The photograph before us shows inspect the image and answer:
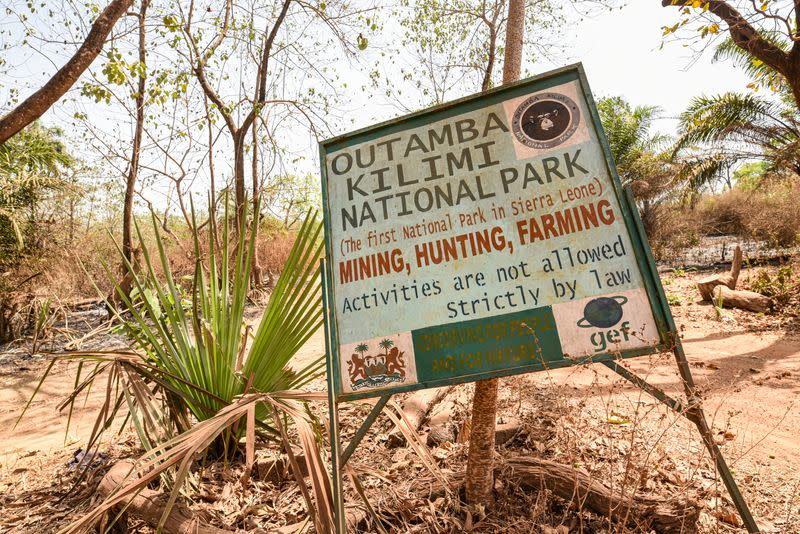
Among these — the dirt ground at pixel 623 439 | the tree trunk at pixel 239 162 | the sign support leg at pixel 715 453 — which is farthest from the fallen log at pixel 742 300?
the tree trunk at pixel 239 162

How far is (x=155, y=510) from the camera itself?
78.4 inches

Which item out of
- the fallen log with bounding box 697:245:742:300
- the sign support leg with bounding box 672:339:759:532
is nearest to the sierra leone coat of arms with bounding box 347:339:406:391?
the sign support leg with bounding box 672:339:759:532

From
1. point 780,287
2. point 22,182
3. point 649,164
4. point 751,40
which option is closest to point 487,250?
point 751,40

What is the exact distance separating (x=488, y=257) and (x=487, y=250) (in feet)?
0.10

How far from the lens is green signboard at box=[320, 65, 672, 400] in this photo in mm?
1555

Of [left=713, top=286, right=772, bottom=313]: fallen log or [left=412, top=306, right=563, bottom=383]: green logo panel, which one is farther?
[left=713, top=286, right=772, bottom=313]: fallen log

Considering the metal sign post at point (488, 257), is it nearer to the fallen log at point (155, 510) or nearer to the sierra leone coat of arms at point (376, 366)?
the sierra leone coat of arms at point (376, 366)

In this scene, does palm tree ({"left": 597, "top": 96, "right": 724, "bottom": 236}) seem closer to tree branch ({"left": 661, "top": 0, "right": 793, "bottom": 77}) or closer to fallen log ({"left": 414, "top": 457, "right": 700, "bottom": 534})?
tree branch ({"left": 661, "top": 0, "right": 793, "bottom": 77})

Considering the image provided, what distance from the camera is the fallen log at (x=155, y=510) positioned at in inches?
70.7

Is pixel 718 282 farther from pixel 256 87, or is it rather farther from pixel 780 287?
pixel 256 87

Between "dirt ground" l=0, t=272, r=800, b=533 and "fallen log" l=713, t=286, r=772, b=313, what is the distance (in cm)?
134

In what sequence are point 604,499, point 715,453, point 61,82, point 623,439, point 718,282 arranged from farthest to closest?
point 718,282 → point 61,82 → point 623,439 → point 604,499 → point 715,453

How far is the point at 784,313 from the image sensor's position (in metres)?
6.51

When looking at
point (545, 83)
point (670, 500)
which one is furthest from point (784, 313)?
point (545, 83)
